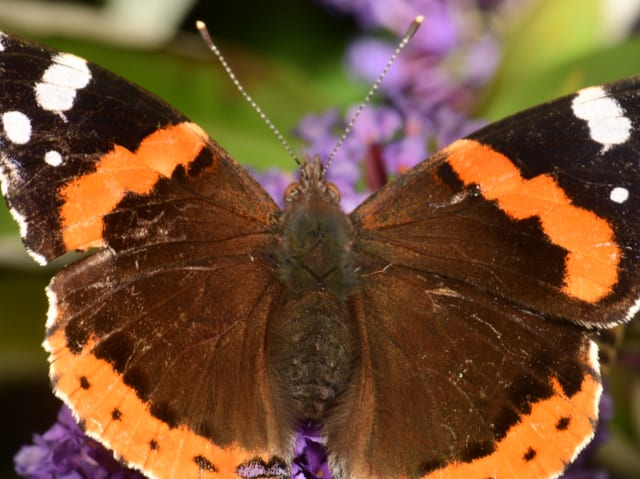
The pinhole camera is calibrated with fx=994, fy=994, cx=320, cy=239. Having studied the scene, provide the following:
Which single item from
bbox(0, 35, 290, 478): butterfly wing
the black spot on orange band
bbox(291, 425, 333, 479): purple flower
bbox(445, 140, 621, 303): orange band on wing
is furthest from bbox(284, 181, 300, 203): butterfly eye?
the black spot on orange band

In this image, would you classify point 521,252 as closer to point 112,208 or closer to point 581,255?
point 581,255

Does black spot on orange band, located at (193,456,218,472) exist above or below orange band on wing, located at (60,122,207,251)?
below

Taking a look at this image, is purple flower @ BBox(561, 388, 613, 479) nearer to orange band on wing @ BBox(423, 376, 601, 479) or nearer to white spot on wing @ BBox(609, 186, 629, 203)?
orange band on wing @ BBox(423, 376, 601, 479)

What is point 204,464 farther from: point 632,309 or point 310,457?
point 632,309

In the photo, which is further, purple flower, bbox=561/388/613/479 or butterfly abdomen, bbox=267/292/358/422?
purple flower, bbox=561/388/613/479

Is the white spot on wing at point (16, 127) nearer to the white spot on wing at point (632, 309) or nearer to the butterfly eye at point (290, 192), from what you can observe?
the butterfly eye at point (290, 192)

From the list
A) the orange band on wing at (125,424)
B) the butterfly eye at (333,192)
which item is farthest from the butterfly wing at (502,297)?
the orange band on wing at (125,424)

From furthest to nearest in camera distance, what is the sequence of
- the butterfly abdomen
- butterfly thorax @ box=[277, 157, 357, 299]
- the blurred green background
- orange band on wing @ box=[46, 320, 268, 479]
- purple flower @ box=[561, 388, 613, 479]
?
the blurred green background < purple flower @ box=[561, 388, 613, 479] < butterfly thorax @ box=[277, 157, 357, 299] < the butterfly abdomen < orange band on wing @ box=[46, 320, 268, 479]
